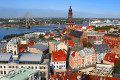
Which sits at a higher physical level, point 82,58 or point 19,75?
point 19,75

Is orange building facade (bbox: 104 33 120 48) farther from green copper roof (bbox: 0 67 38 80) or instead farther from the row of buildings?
green copper roof (bbox: 0 67 38 80)

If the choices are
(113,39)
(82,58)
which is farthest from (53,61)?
(113,39)

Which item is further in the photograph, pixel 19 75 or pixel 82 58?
pixel 82 58

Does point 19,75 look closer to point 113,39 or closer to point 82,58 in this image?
point 82,58

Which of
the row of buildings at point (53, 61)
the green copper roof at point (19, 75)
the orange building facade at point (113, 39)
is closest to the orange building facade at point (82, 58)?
the row of buildings at point (53, 61)

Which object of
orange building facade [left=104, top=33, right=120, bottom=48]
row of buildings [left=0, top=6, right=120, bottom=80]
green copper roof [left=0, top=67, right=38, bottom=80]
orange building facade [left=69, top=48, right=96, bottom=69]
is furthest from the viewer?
orange building facade [left=104, top=33, right=120, bottom=48]

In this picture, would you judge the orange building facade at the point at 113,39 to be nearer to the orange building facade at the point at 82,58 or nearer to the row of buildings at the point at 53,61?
the row of buildings at the point at 53,61

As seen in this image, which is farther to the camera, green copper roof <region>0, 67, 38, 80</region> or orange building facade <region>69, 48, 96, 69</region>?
orange building facade <region>69, 48, 96, 69</region>

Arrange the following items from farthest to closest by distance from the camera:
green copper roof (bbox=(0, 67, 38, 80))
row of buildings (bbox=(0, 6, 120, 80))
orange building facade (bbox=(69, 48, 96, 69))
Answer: orange building facade (bbox=(69, 48, 96, 69)) < row of buildings (bbox=(0, 6, 120, 80)) < green copper roof (bbox=(0, 67, 38, 80))

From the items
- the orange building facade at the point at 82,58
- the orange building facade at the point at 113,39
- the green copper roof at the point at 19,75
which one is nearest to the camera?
the green copper roof at the point at 19,75

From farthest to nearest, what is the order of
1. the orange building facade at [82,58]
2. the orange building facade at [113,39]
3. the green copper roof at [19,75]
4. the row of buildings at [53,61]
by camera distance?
the orange building facade at [113,39], the orange building facade at [82,58], the row of buildings at [53,61], the green copper roof at [19,75]

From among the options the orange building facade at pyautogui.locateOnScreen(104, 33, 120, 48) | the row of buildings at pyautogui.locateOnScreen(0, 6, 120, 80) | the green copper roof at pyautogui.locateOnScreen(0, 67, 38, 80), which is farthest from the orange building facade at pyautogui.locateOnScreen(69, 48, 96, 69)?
the orange building facade at pyautogui.locateOnScreen(104, 33, 120, 48)

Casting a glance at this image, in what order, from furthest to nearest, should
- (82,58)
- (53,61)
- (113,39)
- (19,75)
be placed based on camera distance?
(113,39) → (82,58) → (53,61) → (19,75)

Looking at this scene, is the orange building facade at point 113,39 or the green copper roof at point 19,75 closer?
the green copper roof at point 19,75
